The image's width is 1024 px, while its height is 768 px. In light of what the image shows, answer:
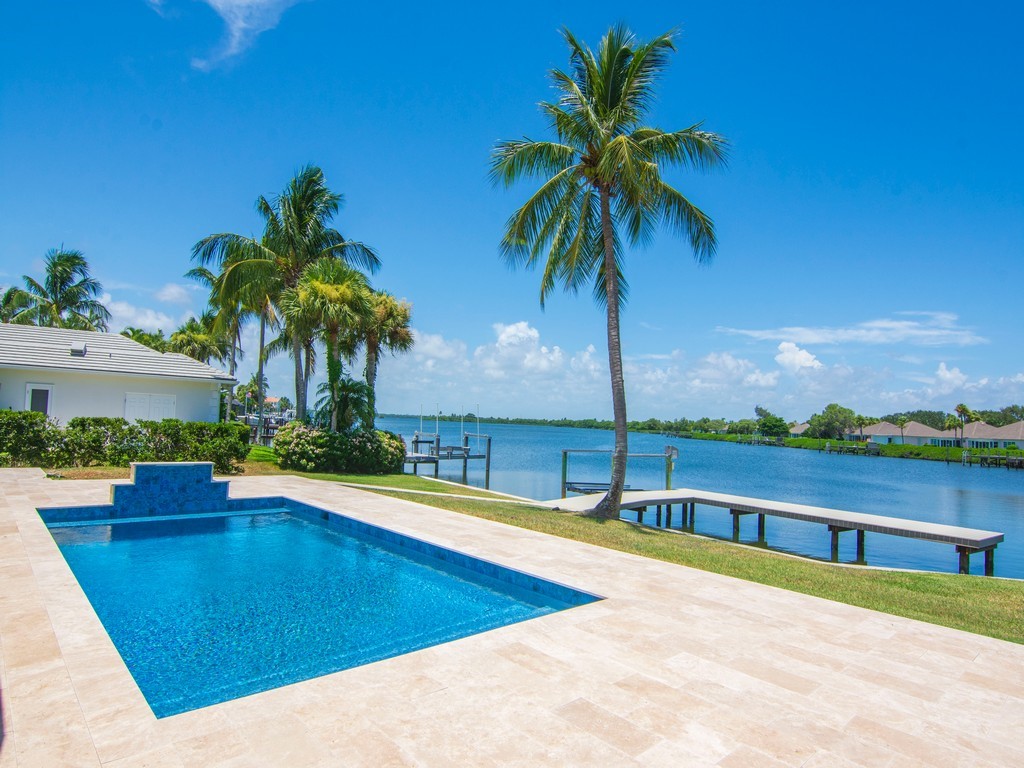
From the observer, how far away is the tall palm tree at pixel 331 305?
714 inches

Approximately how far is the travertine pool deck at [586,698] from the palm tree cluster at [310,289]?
13285 millimetres

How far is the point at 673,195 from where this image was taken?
12.5 meters

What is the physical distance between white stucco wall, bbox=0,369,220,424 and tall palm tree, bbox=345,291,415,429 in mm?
6911

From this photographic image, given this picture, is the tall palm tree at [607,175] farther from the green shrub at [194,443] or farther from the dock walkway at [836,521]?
the green shrub at [194,443]

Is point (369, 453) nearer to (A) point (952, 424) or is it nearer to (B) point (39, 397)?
(B) point (39, 397)

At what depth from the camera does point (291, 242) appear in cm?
2180

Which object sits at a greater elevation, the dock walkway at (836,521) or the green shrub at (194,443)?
the green shrub at (194,443)

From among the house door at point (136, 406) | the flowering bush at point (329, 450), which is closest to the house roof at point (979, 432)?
the flowering bush at point (329, 450)

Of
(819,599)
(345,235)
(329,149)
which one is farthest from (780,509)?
(329,149)

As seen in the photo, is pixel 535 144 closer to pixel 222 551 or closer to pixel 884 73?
pixel 222 551

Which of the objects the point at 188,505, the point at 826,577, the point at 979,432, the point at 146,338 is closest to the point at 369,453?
the point at 188,505

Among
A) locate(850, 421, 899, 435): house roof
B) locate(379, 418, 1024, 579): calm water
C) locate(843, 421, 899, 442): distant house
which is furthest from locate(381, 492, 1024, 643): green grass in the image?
locate(843, 421, 899, 442): distant house

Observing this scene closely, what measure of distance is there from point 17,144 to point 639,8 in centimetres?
1525

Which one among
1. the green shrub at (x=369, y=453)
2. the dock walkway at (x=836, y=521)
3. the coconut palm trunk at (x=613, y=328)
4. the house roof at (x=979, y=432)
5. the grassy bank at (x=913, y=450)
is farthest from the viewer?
the house roof at (x=979, y=432)
